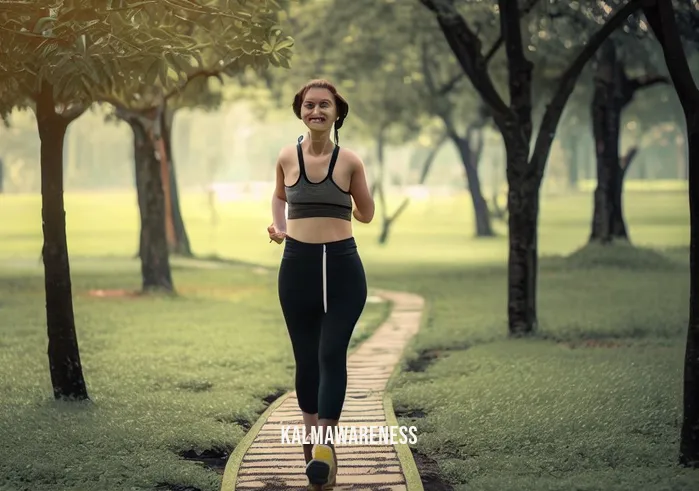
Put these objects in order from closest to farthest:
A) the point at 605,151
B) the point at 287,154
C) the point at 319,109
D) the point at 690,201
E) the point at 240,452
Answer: the point at 319,109 → the point at 287,154 → the point at 690,201 → the point at 240,452 → the point at 605,151

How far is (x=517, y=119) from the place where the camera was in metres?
14.4

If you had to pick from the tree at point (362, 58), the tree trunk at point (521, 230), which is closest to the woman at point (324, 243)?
the tree trunk at point (521, 230)

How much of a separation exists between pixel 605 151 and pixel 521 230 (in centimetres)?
1598

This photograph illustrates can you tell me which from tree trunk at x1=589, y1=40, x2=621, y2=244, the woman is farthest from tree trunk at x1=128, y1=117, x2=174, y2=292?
the woman

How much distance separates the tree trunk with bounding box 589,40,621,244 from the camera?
29.6 meters

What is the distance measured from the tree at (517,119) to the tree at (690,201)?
646 cm

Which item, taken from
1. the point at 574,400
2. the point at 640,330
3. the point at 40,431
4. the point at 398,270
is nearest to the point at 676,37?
the point at 574,400

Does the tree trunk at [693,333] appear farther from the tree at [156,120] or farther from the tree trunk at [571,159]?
the tree trunk at [571,159]

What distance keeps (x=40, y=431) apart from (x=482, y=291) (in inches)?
587

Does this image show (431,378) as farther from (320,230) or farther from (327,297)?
(320,230)

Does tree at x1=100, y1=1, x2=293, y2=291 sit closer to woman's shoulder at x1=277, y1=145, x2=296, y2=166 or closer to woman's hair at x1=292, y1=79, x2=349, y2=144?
woman's hair at x1=292, y1=79, x2=349, y2=144

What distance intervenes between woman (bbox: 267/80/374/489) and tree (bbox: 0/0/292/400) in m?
2.11

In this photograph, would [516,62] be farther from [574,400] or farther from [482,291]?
[482,291]

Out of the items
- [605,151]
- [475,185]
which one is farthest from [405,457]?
[475,185]
